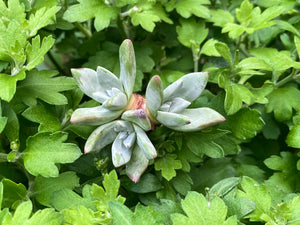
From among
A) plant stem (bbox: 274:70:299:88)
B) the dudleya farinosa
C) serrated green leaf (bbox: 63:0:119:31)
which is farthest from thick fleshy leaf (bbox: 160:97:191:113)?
plant stem (bbox: 274:70:299:88)

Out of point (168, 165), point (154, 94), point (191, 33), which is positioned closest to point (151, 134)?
point (168, 165)

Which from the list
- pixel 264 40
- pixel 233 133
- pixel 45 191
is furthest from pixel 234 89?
pixel 45 191

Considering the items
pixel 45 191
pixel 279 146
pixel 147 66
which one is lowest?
pixel 279 146

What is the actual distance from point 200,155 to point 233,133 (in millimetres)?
114

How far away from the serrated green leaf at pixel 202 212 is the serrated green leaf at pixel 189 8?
0.59m

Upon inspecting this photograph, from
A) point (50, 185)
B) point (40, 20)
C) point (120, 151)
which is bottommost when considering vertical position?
point (50, 185)

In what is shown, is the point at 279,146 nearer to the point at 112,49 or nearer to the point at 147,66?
the point at 147,66

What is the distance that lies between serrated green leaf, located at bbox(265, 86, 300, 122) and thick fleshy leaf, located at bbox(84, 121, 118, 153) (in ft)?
1.66

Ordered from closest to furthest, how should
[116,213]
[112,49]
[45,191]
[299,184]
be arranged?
[116,213]
[45,191]
[299,184]
[112,49]

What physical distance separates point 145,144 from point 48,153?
220 millimetres

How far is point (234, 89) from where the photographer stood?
97cm

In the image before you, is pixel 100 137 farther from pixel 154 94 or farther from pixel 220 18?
pixel 220 18

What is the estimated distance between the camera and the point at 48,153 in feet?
2.73

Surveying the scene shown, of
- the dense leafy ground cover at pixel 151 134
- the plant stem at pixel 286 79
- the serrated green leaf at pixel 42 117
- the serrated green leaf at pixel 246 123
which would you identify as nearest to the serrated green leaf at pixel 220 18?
the dense leafy ground cover at pixel 151 134
